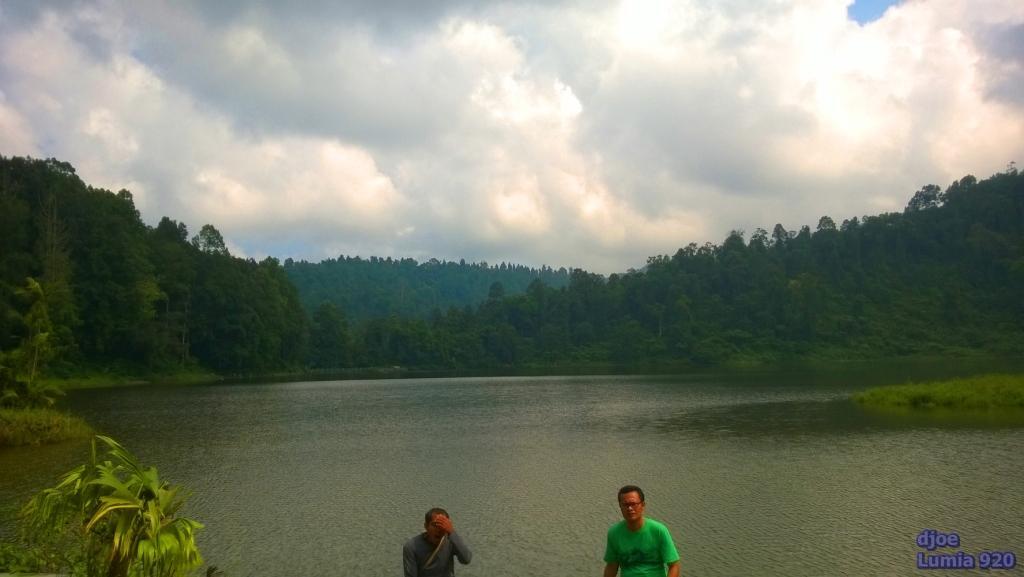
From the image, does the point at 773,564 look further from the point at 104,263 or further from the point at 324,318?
the point at 324,318

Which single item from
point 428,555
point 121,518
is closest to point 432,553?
point 428,555

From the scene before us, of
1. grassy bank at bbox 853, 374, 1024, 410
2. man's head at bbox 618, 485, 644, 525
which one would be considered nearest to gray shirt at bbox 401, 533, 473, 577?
man's head at bbox 618, 485, 644, 525

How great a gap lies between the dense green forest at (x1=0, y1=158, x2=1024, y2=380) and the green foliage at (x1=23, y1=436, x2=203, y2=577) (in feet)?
245

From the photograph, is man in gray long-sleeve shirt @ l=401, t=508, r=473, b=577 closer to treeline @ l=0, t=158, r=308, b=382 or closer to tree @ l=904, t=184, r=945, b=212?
treeline @ l=0, t=158, r=308, b=382

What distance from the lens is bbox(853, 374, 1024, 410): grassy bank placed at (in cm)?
4409

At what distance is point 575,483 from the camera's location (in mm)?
25562

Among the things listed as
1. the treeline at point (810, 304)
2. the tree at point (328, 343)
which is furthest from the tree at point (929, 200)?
the tree at point (328, 343)

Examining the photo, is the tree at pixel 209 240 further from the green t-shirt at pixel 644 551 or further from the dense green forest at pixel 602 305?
the green t-shirt at pixel 644 551

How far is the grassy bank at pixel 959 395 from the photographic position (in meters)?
44.1

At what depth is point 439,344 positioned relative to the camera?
181 m

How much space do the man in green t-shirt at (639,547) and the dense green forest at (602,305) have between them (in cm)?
7923

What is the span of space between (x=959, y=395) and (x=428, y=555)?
45.7 m

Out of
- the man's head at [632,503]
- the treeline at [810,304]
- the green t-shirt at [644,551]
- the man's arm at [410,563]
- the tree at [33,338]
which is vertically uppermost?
the treeline at [810,304]

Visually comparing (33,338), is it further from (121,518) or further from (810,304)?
(810,304)
